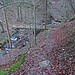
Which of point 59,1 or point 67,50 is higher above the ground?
point 59,1

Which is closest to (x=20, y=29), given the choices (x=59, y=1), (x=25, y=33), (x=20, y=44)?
(x=25, y=33)

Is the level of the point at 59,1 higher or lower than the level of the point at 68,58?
higher

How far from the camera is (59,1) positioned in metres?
41.1

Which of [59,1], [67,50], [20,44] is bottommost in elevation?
[20,44]

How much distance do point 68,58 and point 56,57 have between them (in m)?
0.88

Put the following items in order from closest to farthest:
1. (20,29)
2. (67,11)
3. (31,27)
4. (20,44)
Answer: (20,44) → (31,27) → (20,29) → (67,11)

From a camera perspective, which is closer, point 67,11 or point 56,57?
point 56,57

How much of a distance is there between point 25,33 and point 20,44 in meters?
3.07

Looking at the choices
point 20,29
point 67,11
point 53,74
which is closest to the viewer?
point 53,74

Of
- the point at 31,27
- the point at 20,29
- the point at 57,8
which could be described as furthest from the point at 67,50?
the point at 57,8

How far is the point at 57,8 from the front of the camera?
3819 cm

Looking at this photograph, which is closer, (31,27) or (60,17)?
(31,27)

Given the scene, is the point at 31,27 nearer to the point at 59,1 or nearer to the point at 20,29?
the point at 20,29

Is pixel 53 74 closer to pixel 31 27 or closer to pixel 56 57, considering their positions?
pixel 56 57
